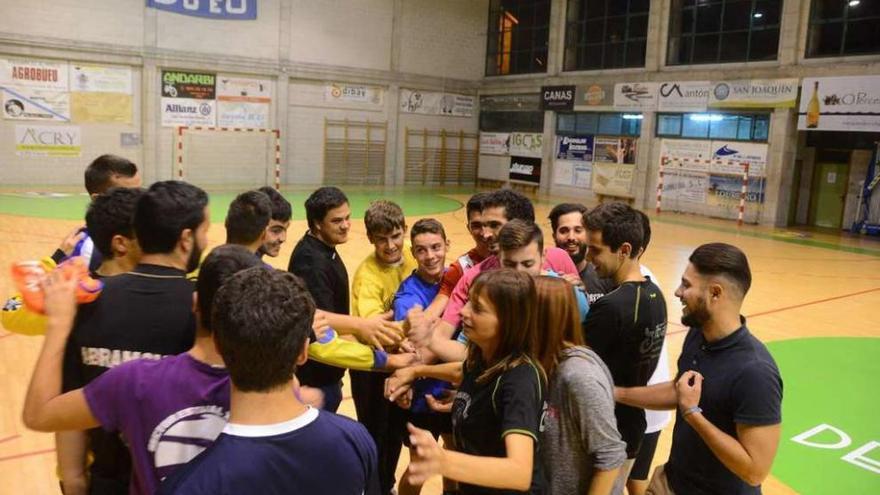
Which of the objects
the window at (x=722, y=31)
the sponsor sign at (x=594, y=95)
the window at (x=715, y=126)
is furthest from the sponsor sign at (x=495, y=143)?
the window at (x=722, y=31)

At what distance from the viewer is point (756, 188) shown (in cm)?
1919

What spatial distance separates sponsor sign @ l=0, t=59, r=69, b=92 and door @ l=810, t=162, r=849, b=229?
69.3 feet

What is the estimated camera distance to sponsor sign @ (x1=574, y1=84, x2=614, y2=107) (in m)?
22.9

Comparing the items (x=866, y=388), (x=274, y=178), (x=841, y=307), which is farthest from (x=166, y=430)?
(x=274, y=178)

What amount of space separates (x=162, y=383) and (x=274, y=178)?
2276 centimetres

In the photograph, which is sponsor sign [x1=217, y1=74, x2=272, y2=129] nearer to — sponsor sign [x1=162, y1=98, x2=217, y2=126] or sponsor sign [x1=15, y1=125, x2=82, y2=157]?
sponsor sign [x1=162, y1=98, x2=217, y2=126]

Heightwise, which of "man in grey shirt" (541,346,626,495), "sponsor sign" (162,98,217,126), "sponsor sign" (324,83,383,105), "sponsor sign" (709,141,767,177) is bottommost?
"man in grey shirt" (541,346,626,495)

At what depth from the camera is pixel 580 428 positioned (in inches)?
93.1

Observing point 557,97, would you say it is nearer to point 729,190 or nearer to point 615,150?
point 615,150

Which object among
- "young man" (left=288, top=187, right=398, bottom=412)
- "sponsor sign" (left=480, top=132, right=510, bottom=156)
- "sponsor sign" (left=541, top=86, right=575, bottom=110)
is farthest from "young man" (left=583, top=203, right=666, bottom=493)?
"sponsor sign" (left=480, top=132, right=510, bottom=156)

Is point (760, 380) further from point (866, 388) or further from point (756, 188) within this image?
point (756, 188)

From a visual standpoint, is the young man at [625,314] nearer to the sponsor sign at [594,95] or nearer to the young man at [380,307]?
the young man at [380,307]

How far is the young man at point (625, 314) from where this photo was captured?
3008 mm

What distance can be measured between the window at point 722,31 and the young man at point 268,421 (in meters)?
20.6
